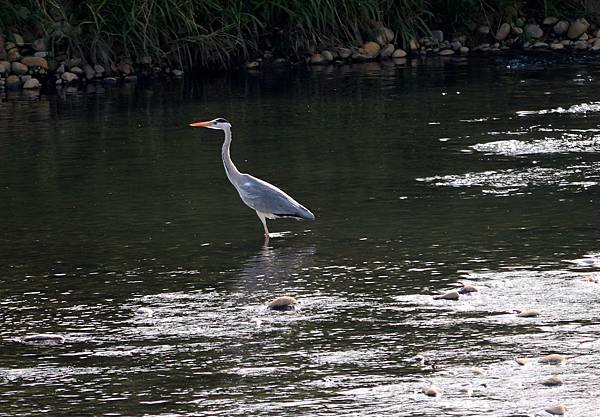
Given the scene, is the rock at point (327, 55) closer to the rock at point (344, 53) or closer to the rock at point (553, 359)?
the rock at point (344, 53)

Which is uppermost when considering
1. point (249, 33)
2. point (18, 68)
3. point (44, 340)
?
point (249, 33)

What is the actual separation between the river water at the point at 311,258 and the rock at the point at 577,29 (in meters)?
5.86

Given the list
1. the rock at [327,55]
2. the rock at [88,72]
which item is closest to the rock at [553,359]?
the rock at [88,72]

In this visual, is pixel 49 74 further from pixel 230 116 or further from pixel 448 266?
pixel 448 266

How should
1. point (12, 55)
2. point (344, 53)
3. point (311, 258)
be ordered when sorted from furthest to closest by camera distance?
point (344, 53) < point (12, 55) < point (311, 258)

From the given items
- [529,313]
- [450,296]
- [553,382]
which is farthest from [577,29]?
[553,382]

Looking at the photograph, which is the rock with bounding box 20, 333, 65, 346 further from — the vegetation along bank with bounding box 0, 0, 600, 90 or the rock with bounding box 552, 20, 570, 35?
the rock with bounding box 552, 20, 570, 35

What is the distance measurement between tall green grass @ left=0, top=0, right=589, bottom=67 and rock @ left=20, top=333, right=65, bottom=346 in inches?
571

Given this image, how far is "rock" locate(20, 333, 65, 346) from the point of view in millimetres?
9422

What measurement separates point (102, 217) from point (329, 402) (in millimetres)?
5931

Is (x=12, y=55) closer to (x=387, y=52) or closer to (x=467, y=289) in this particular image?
(x=387, y=52)

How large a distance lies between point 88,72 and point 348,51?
4724 millimetres

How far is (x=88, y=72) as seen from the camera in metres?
24.1

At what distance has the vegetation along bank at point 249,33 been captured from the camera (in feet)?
78.0
